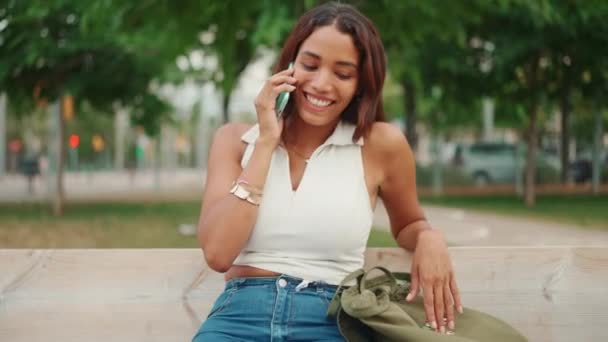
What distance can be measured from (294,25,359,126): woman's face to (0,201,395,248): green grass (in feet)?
22.8

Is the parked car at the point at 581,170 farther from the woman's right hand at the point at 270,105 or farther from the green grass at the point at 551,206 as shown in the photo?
the woman's right hand at the point at 270,105

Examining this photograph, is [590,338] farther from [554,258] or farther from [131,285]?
[131,285]

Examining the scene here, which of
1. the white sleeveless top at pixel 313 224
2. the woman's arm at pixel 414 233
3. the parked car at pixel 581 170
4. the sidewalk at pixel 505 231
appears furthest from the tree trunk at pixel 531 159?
the white sleeveless top at pixel 313 224

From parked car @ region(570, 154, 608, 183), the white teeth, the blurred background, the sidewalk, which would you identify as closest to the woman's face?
the white teeth

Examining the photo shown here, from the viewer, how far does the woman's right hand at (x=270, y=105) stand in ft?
8.34

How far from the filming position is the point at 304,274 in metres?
2.56

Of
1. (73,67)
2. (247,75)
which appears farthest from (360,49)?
(247,75)

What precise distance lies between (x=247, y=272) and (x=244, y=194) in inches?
10.6

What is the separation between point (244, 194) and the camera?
2.48m

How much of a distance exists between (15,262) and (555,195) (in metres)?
21.7

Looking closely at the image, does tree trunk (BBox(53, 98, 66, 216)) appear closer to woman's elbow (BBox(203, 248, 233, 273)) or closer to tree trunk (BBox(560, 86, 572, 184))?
tree trunk (BBox(560, 86, 572, 184))

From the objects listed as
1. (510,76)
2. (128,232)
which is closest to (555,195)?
(510,76)

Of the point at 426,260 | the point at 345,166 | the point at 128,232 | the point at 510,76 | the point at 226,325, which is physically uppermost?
the point at 345,166

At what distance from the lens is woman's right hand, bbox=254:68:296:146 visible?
254 cm
